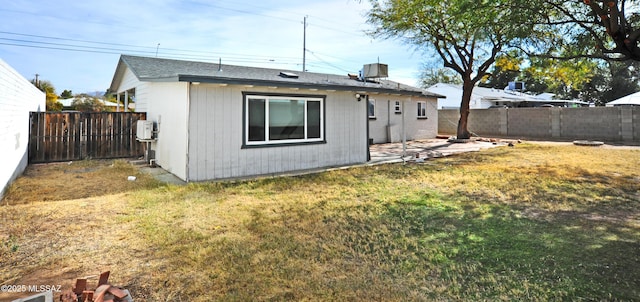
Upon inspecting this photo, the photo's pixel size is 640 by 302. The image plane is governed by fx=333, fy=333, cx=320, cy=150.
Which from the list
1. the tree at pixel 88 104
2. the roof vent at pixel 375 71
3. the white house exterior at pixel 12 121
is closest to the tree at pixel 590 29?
the roof vent at pixel 375 71

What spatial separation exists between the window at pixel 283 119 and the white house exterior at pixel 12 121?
3.77 metres

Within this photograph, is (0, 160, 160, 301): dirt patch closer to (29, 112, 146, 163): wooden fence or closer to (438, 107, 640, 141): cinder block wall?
(29, 112, 146, 163): wooden fence

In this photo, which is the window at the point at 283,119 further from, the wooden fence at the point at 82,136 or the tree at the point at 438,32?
the tree at the point at 438,32

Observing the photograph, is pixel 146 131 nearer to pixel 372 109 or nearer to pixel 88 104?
pixel 372 109

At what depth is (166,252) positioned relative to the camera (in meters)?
3.17

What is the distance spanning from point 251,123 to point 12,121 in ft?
13.6

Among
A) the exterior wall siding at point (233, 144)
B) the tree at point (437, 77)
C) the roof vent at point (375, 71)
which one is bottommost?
the exterior wall siding at point (233, 144)

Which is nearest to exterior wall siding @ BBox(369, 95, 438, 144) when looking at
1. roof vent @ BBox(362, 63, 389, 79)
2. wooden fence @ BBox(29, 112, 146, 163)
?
roof vent @ BBox(362, 63, 389, 79)

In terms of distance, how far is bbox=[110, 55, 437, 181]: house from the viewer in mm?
6426

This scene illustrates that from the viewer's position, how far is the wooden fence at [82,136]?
8.66 meters

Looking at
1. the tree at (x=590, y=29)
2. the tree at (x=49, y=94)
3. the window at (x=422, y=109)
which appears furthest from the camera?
the tree at (x=49, y=94)

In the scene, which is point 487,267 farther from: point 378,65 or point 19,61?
point 19,61

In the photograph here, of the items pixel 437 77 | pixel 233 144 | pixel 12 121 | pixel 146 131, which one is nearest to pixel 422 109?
pixel 233 144

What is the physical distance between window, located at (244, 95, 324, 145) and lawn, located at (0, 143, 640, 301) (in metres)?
1.14
